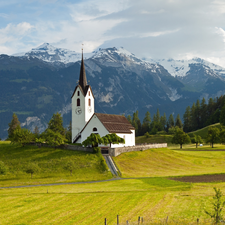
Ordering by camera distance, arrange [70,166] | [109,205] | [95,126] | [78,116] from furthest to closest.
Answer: [78,116], [95,126], [70,166], [109,205]

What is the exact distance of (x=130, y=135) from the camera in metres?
86.4

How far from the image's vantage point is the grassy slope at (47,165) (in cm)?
5439

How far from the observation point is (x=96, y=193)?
39.3 metres

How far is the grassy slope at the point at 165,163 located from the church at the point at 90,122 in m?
7.92

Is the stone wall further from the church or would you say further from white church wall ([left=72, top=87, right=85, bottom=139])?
white church wall ([left=72, top=87, right=85, bottom=139])

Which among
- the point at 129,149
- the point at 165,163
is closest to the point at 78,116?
the point at 129,149

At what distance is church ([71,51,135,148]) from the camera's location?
7875 cm

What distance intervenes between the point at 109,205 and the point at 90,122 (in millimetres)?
48362

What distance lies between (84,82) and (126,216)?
68.2m

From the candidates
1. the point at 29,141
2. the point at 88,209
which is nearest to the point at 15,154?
the point at 29,141

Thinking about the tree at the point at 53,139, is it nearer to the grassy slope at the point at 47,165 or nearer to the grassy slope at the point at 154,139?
the grassy slope at the point at 47,165

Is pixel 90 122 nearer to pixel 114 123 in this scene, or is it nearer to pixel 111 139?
pixel 114 123

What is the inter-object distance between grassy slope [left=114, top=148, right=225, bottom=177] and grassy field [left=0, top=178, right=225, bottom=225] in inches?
682

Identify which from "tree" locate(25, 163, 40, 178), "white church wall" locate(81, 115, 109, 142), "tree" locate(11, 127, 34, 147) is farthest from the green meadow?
"white church wall" locate(81, 115, 109, 142)
